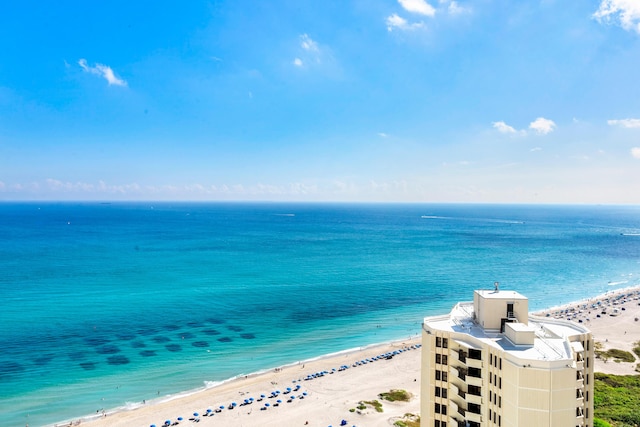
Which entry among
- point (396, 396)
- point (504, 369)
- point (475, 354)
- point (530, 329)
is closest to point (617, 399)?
point (396, 396)

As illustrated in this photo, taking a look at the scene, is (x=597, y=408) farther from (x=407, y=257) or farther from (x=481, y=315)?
(x=407, y=257)

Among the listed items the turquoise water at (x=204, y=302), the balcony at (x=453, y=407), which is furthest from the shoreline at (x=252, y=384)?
the balcony at (x=453, y=407)

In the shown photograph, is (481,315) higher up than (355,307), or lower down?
higher up

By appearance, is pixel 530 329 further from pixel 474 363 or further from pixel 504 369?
pixel 474 363

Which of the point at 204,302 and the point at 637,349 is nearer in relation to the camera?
the point at 637,349

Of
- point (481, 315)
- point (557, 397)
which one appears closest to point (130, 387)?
point (481, 315)

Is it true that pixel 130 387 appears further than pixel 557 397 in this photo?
Yes
